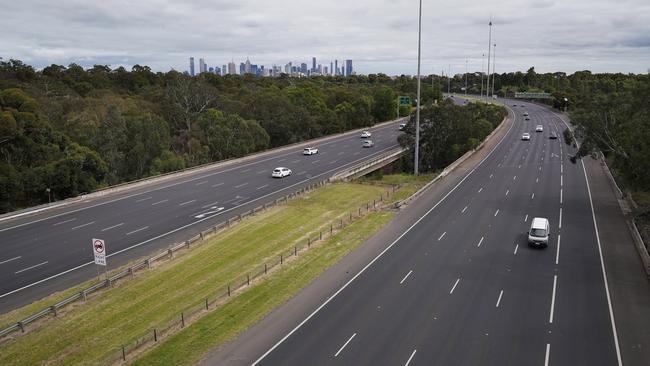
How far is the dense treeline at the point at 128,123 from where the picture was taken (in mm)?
47094

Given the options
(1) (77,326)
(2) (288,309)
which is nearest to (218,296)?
(2) (288,309)

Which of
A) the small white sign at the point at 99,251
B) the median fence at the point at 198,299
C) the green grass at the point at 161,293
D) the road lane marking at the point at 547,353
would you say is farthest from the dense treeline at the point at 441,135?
the road lane marking at the point at 547,353

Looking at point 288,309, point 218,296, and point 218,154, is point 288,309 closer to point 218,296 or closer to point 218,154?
point 218,296

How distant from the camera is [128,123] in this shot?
211 ft

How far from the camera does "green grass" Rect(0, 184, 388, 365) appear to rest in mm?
20656

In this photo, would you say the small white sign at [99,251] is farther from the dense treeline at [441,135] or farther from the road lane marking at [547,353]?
the dense treeline at [441,135]

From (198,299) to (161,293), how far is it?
2.19 meters

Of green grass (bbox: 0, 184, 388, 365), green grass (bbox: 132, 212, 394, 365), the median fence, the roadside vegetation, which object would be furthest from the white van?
the median fence

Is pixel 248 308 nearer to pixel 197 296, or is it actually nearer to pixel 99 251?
pixel 197 296

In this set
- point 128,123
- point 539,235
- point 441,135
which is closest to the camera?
point 539,235

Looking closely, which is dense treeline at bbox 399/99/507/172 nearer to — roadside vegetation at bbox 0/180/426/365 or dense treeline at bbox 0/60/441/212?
dense treeline at bbox 0/60/441/212

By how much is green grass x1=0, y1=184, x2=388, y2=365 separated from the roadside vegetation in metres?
0.04

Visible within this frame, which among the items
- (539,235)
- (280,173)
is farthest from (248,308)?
(280,173)

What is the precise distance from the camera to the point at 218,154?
73.6 metres
